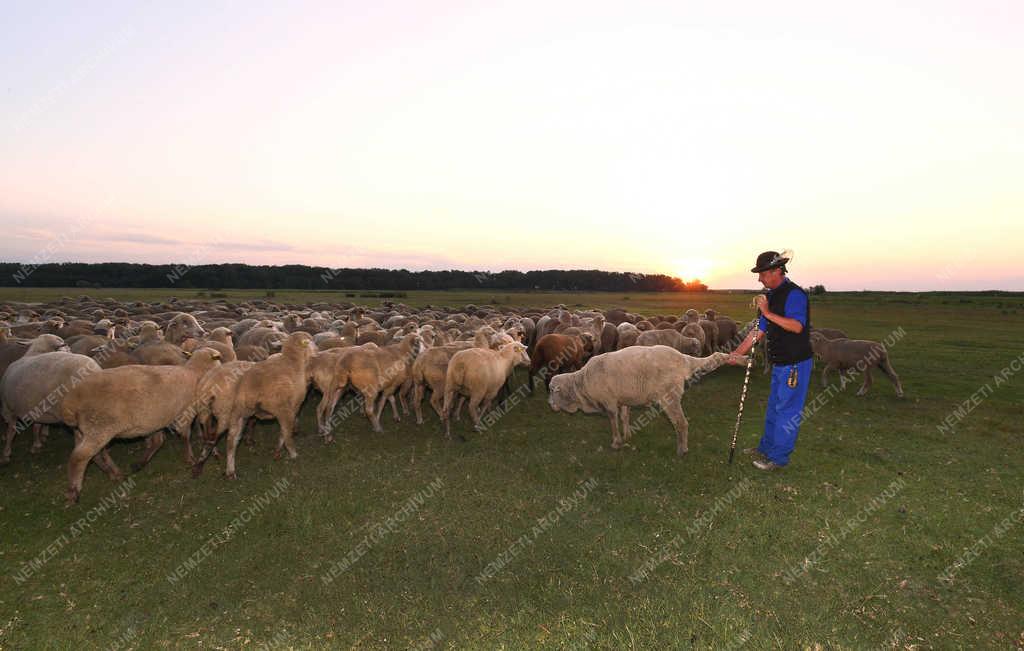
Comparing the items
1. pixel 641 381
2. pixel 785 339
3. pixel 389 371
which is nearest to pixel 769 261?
pixel 785 339

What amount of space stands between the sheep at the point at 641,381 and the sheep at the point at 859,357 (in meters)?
7.98

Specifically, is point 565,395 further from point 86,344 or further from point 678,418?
point 86,344

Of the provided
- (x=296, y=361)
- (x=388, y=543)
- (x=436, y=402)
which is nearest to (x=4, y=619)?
(x=388, y=543)

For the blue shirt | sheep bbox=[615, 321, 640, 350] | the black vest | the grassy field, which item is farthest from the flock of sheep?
sheep bbox=[615, 321, 640, 350]

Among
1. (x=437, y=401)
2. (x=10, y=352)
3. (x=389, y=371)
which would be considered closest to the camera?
(x=10, y=352)

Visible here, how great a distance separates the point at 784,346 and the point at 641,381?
8.48 feet

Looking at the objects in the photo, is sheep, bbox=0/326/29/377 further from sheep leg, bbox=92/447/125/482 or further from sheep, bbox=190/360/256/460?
sheep, bbox=190/360/256/460

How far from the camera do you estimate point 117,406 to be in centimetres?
747

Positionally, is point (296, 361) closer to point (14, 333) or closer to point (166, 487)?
point (166, 487)

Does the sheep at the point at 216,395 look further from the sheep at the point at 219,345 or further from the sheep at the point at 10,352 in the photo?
the sheep at the point at 10,352

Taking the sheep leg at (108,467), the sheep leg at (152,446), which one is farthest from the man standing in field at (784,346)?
the sheep leg at (108,467)

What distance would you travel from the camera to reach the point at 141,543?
6598 mm

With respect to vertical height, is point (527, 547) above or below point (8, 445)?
below

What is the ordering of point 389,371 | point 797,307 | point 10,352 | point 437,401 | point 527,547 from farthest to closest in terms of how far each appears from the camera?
point 437,401 → point 389,371 → point 10,352 → point 797,307 → point 527,547
